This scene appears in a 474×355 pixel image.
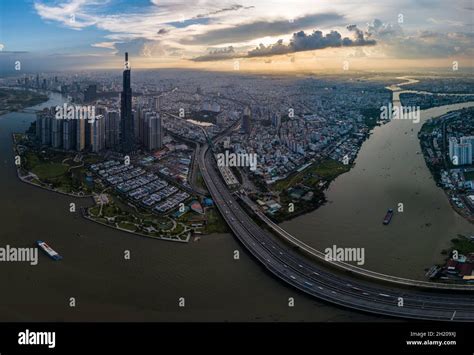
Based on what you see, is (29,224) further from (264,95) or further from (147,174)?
(264,95)

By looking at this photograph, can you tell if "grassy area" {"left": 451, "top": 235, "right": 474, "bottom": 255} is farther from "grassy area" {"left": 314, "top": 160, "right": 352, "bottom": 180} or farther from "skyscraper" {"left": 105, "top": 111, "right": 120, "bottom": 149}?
"skyscraper" {"left": 105, "top": 111, "right": 120, "bottom": 149}

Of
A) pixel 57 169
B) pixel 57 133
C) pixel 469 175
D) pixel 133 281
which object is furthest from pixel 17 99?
pixel 469 175

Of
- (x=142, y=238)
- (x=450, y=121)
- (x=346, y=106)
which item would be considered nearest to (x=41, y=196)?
(x=142, y=238)

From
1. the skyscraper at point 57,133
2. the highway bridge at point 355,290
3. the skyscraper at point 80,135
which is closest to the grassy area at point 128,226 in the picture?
the highway bridge at point 355,290

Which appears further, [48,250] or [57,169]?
[57,169]

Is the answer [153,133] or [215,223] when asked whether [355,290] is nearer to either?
[215,223]

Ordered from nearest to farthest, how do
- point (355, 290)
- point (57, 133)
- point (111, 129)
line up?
1. point (355, 290)
2. point (57, 133)
3. point (111, 129)

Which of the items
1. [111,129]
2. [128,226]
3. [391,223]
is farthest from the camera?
[111,129]

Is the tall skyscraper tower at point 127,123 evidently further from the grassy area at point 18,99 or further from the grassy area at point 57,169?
the grassy area at point 18,99
